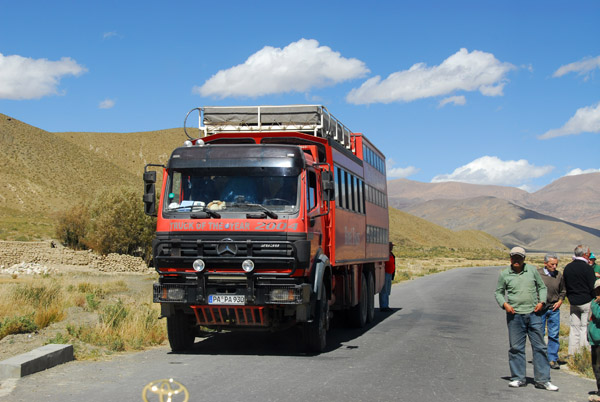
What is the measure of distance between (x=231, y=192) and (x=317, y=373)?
10.5 ft

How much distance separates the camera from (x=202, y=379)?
30.2 ft

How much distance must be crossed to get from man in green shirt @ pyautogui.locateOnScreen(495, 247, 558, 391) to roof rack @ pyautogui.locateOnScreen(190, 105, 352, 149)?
4.98 meters

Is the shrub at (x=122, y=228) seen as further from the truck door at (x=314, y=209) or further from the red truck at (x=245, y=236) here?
the truck door at (x=314, y=209)

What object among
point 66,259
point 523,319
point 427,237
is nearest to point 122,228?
point 66,259

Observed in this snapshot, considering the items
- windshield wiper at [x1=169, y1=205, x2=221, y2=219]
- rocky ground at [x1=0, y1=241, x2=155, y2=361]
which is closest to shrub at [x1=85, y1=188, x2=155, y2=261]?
rocky ground at [x1=0, y1=241, x2=155, y2=361]

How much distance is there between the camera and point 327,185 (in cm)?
1176

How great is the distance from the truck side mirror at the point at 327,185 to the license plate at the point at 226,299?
7.20ft

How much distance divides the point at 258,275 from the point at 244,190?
4.55ft

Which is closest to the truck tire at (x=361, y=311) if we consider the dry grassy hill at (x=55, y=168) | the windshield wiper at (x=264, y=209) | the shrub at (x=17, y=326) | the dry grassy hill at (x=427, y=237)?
the windshield wiper at (x=264, y=209)

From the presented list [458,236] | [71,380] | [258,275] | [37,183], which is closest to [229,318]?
[258,275]

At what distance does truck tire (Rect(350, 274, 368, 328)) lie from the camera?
16219 mm

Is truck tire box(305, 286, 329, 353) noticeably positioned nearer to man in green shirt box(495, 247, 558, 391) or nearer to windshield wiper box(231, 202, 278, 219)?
windshield wiper box(231, 202, 278, 219)

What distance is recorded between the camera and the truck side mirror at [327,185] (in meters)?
11.8

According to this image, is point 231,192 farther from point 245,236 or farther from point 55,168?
point 55,168
